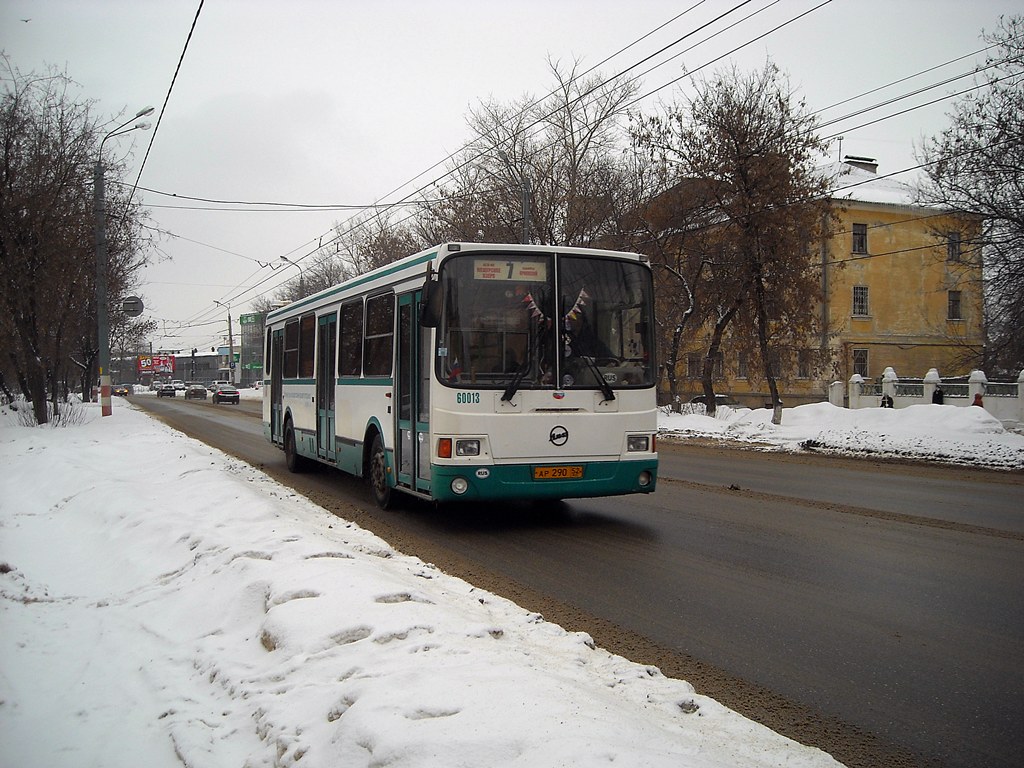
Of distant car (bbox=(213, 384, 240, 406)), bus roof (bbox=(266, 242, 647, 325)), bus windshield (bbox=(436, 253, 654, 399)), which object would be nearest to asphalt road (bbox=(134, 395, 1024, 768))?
bus windshield (bbox=(436, 253, 654, 399))

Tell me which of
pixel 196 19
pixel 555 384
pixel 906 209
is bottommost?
pixel 555 384

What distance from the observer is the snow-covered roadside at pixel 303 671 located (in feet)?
11.5

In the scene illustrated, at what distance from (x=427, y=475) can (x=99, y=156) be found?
20.7 metres

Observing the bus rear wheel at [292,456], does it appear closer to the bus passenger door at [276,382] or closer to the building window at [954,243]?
the bus passenger door at [276,382]

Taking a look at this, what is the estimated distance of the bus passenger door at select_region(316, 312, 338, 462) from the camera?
12820 millimetres

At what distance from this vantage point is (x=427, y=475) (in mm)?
8953

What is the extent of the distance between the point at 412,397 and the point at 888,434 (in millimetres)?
14967

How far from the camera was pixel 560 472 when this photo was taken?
888 cm

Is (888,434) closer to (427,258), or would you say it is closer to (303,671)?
(427,258)

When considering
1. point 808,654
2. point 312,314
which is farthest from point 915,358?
point 808,654

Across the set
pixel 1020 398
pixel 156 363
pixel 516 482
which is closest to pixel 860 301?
pixel 1020 398

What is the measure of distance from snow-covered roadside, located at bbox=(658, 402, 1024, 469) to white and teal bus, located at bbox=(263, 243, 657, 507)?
11139mm

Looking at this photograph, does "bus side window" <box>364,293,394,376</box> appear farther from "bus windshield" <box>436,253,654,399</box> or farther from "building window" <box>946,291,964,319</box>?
"building window" <box>946,291,964,319</box>

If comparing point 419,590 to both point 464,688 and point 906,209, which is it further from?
point 906,209
